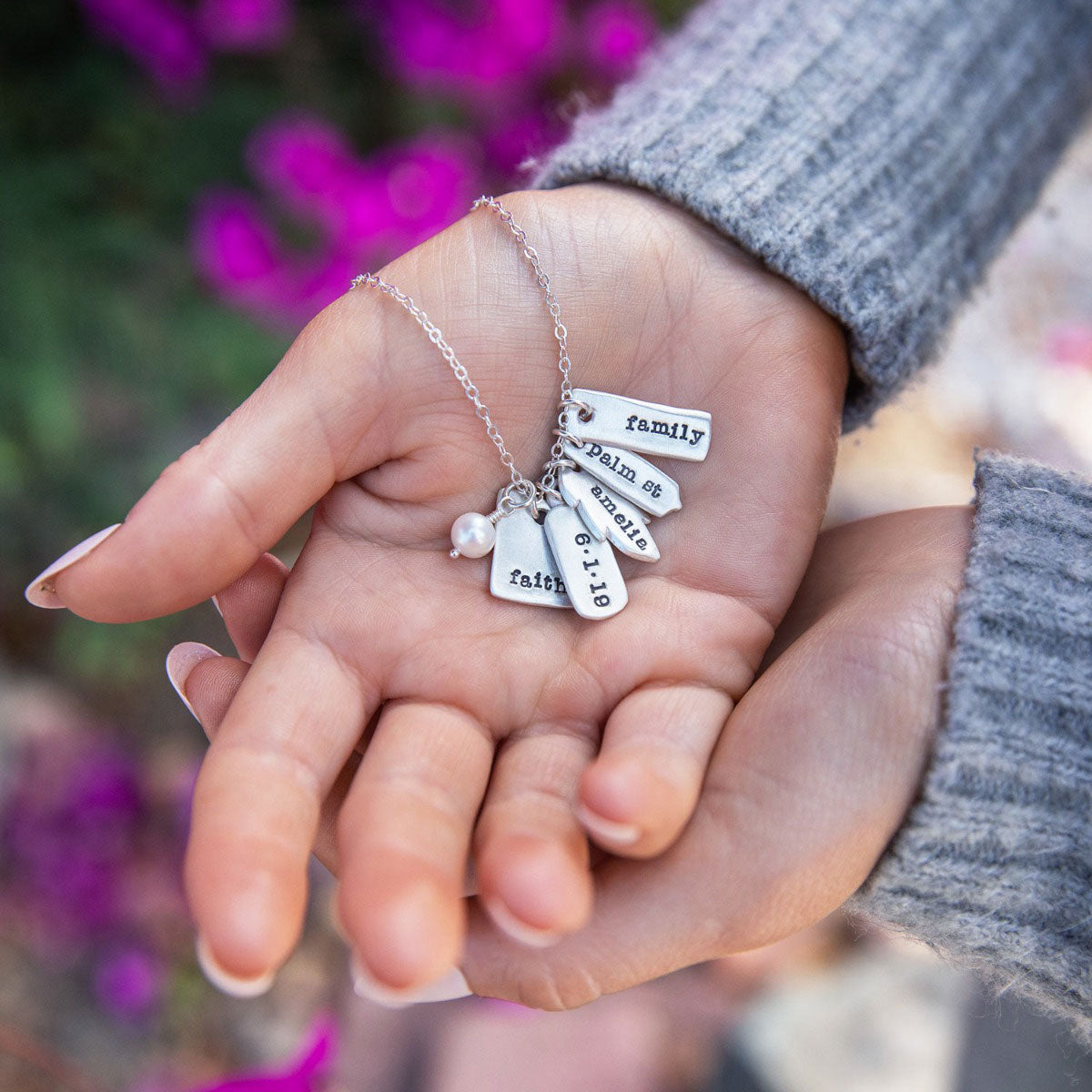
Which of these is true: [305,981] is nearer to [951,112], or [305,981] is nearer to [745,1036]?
[745,1036]

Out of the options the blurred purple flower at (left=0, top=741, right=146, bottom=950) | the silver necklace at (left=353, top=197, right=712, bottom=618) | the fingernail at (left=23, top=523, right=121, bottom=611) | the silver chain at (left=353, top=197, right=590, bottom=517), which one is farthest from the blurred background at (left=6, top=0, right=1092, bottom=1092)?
the fingernail at (left=23, top=523, right=121, bottom=611)

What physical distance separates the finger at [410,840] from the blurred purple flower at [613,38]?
1.69 m

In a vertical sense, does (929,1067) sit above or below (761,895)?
below

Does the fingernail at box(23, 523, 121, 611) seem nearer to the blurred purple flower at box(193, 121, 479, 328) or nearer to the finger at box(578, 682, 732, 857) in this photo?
the finger at box(578, 682, 732, 857)

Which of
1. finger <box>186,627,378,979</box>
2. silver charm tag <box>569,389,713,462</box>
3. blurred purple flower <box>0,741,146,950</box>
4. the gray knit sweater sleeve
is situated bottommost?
blurred purple flower <box>0,741,146,950</box>

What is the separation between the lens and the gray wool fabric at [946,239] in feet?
3.37

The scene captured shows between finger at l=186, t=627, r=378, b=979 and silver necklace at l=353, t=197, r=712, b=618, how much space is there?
0.26m

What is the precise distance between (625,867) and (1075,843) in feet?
1.53

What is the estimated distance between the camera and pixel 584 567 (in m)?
1.30

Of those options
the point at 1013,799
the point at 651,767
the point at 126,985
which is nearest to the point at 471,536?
the point at 651,767

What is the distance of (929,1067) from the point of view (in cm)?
197

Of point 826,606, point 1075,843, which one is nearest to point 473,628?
point 826,606

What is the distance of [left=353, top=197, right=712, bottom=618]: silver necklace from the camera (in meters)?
1.27

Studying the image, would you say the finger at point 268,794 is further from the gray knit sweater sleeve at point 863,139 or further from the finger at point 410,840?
the gray knit sweater sleeve at point 863,139
